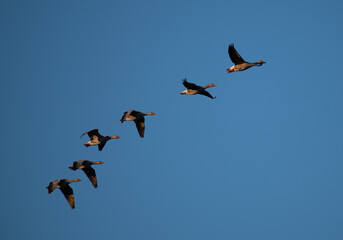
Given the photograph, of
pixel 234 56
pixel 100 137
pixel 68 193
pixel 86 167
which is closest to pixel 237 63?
pixel 234 56

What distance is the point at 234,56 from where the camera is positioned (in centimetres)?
5503

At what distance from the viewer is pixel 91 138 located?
59906 mm

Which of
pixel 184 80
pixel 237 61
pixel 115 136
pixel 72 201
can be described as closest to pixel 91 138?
pixel 115 136

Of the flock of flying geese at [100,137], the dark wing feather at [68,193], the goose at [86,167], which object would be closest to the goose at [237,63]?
the flock of flying geese at [100,137]

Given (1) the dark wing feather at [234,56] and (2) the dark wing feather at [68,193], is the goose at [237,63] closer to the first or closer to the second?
(1) the dark wing feather at [234,56]

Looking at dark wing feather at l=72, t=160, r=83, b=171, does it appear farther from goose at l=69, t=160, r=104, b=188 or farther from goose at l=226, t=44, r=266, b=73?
goose at l=226, t=44, r=266, b=73

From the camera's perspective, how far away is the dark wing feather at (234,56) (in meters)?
54.4

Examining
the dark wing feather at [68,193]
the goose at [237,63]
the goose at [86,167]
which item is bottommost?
the dark wing feather at [68,193]

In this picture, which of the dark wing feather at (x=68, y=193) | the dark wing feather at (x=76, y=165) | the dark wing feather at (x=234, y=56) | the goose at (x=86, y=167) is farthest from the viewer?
the dark wing feather at (x=68, y=193)

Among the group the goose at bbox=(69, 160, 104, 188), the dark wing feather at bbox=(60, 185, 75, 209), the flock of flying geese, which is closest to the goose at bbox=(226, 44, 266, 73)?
the flock of flying geese

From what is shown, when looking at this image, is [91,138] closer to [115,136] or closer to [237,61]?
[115,136]

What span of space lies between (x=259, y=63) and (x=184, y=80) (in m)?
6.95

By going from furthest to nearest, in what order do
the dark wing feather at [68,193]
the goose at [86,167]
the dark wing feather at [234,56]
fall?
1. the dark wing feather at [68,193]
2. the goose at [86,167]
3. the dark wing feather at [234,56]

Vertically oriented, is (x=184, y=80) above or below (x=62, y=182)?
above
